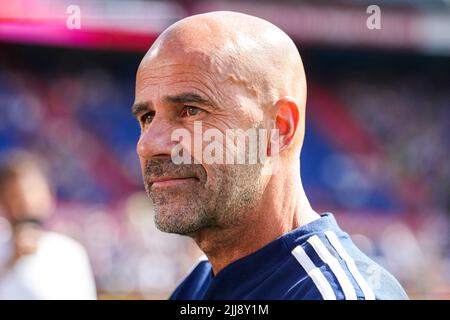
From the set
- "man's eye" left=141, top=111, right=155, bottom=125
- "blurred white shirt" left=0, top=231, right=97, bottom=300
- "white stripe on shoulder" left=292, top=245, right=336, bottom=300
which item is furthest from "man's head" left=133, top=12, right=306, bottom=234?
"blurred white shirt" left=0, top=231, right=97, bottom=300

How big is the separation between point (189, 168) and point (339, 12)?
973 cm

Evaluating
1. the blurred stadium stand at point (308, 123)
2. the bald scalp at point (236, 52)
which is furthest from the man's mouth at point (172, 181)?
the blurred stadium stand at point (308, 123)

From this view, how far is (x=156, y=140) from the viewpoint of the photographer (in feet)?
6.44

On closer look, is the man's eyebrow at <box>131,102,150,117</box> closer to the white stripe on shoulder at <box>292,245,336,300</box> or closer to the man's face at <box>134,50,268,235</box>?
the man's face at <box>134,50,268,235</box>

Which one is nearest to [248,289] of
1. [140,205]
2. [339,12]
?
[140,205]

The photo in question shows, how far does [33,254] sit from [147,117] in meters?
2.26

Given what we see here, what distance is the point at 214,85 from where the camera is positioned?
2.03 metres

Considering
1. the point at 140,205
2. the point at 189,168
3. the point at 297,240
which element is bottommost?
the point at 140,205

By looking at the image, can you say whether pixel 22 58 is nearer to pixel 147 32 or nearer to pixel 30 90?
pixel 30 90

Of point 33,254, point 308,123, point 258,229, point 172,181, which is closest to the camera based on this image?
point 172,181

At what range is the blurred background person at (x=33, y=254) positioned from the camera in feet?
12.9

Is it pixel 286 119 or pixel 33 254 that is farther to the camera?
pixel 33 254

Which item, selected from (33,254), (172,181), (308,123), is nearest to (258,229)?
(172,181)

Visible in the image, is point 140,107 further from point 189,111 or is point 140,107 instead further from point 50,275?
point 50,275
